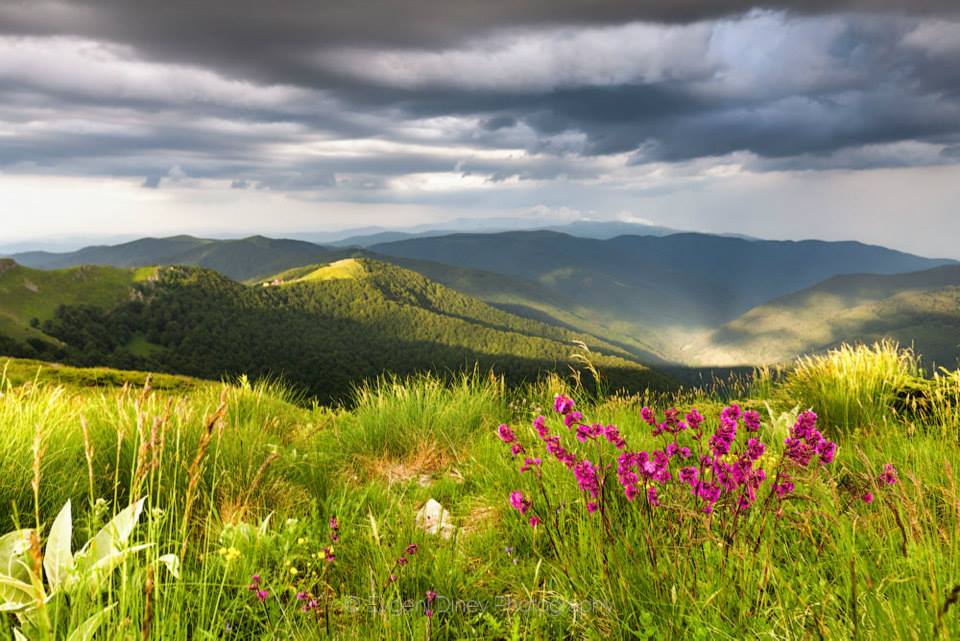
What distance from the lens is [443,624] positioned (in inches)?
125

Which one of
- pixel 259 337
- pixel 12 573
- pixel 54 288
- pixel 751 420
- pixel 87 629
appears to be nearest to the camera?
pixel 87 629

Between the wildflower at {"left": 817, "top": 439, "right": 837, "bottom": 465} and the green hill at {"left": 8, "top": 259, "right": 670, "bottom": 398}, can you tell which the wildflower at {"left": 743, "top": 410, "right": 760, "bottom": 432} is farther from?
the green hill at {"left": 8, "top": 259, "right": 670, "bottom": 398}

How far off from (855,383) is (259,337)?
152 m

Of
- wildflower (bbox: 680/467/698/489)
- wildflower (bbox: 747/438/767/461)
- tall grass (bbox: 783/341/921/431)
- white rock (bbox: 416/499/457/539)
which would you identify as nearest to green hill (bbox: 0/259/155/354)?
white rock (bbox: 416/499/457/539)

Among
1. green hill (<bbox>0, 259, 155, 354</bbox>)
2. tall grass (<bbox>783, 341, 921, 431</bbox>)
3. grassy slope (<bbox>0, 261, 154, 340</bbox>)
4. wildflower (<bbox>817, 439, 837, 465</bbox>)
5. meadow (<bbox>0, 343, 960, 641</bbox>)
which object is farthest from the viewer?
grassy slope (<bbox>0, 261, 154, 340</bbox>)

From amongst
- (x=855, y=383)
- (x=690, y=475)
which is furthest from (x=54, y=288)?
(x=690, y=475)

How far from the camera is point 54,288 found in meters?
164

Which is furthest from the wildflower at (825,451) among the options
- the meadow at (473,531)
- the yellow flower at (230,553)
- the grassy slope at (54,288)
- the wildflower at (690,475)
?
the grassy slope at (54,288)

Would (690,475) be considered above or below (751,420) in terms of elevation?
below

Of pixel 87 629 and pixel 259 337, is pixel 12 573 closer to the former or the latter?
pixel 87 629

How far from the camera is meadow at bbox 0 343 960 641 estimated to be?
7.43ft

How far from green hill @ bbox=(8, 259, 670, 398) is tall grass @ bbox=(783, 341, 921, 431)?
93.0 metres

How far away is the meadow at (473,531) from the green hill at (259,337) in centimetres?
9750

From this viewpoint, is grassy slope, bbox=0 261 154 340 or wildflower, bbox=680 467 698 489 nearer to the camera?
wildflower, bbox=680 467 698 489
